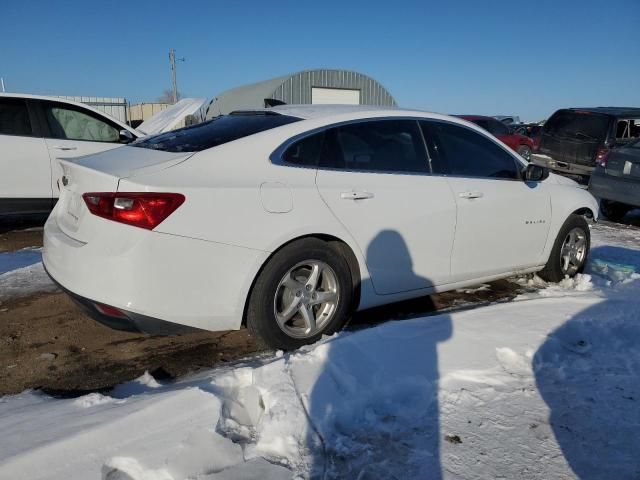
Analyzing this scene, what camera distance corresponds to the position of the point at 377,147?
3.51 meters

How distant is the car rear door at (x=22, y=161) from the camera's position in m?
5.89

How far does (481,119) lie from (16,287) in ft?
51.1

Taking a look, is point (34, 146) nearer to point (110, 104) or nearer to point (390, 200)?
point (390, 200)

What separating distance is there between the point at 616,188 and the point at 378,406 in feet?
23.2

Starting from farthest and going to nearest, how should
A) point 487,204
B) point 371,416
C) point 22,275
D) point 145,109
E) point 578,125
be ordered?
point 145,109 < point 578,125 < point 22,275 < point 487,204 < point 371,416

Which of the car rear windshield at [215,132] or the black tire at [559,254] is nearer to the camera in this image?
the car rear windshield at [215,132]

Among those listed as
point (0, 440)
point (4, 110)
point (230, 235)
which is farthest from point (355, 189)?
point (4, 110)

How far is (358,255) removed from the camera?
328 centimetres

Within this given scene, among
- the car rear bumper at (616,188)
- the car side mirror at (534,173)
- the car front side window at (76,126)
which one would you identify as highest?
the car front side window at (76,126)

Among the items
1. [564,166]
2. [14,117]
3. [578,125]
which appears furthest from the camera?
[564,166]

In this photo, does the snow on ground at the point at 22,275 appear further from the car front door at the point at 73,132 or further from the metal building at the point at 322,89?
the metal building at the point at 322,89

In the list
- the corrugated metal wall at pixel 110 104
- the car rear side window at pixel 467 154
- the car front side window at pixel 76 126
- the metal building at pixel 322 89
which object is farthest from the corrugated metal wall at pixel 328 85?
the car rear side window at pixel 467 154

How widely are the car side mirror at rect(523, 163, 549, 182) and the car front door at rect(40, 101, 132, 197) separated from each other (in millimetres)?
4948

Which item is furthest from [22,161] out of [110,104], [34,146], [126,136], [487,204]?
[110,104]
